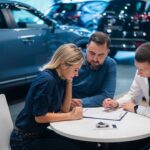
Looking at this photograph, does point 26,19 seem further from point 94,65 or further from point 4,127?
point 4,127

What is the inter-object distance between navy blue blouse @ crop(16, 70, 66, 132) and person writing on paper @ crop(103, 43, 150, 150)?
49 cm

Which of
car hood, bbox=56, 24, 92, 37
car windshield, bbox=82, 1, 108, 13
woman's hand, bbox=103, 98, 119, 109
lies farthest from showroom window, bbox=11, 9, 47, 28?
car windshield, bbox=82, 1, 108, 13

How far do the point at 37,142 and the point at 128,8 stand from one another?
21.8 feet

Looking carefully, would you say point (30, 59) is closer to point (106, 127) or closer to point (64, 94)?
point (64, 94)

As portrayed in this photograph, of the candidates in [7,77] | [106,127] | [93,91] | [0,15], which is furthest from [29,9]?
[106,127]

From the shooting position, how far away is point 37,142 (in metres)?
2.47

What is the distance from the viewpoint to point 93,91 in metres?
3.19

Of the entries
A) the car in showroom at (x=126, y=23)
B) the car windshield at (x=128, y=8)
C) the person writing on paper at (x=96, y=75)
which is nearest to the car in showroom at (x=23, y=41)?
the person writing on paper at (x=96, y=75)

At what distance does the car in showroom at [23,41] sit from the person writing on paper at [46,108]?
8.73 ft

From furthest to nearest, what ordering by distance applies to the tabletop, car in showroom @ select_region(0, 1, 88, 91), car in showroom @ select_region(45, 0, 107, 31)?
car in showroom @ select_region(45, 0, 107, 31) < car in showroom @ select_region(0, 1, 88, 91) < the tabletop

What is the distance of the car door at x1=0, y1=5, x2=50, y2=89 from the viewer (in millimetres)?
5160

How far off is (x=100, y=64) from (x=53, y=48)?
9.59 ft

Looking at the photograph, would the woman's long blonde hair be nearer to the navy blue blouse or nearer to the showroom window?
the navy blue blouse

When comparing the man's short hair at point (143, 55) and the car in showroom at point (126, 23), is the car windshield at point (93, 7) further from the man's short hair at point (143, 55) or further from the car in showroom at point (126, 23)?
the man's short hair at point (143, 55)
